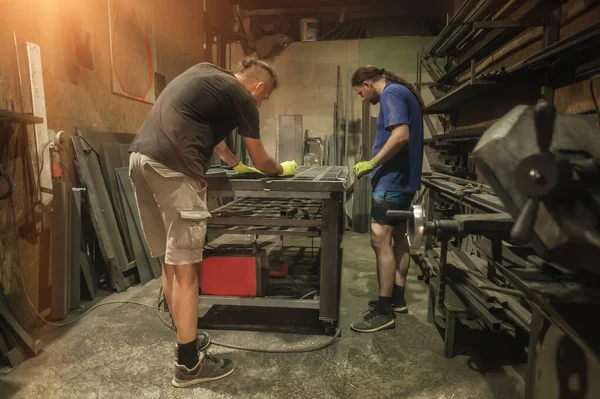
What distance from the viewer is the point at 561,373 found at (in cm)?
78

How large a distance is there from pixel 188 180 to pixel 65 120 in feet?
4.60

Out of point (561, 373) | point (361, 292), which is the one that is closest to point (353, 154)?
point (361, 292)

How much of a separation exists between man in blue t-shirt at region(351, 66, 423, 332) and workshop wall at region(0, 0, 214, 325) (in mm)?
1875

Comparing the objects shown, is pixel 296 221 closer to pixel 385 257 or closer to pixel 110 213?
pixel 385 257

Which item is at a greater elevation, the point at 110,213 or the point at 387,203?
the point at 387,203

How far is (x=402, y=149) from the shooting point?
204 centimetres

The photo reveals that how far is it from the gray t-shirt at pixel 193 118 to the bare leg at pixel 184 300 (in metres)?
0.41

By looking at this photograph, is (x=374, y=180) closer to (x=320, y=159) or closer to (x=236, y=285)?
(x=236, y=285)

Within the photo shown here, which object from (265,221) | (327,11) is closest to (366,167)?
(265,221)

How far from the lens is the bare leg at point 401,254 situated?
2.22m

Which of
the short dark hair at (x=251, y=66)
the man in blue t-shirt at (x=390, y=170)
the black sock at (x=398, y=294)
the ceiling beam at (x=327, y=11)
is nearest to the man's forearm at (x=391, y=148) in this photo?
the man in blue t-shirt at (x=390, y=170)

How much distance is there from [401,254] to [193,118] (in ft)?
4.80

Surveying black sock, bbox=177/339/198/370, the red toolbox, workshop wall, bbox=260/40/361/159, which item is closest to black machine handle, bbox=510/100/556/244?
black sock, bbox=177/339/198/370

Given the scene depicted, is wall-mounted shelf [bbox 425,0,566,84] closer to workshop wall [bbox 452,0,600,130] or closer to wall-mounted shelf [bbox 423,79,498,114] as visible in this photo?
workshop wall [bbox 452,0,600,130]
